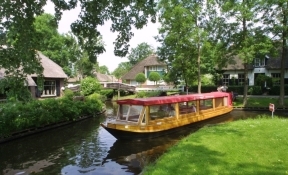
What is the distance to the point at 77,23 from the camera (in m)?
7.62

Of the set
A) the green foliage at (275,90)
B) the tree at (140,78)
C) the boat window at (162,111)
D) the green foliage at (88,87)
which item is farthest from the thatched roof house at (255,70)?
the boat window at (162,111)

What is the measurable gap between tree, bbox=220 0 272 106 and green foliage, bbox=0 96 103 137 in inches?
669

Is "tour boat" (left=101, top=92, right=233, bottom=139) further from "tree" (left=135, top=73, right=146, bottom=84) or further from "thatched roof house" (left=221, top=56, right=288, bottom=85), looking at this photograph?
"tree" (left=135, top=73, right=146, bottom=84)

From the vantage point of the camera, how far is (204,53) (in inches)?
1399

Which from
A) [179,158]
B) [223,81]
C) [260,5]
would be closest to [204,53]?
[260,5]

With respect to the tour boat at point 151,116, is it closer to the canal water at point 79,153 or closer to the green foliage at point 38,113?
the canal water at point 79,153

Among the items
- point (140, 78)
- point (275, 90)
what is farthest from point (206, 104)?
point (140, 78)

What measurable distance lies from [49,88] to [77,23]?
1229 inches

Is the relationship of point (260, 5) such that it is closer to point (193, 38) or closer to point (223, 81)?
point (193, 38)

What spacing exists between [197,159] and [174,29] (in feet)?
85.9

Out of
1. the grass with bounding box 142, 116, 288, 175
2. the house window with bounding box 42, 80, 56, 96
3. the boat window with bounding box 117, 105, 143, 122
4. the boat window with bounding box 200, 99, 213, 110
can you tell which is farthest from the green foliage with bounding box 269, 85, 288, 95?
the house window with bounding box 42, 80, 56, 96

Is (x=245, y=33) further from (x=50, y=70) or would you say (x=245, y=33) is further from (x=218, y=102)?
(x=50, y=70)

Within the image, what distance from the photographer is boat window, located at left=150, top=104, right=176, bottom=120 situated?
1730 cm

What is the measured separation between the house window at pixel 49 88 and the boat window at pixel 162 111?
22672mm
